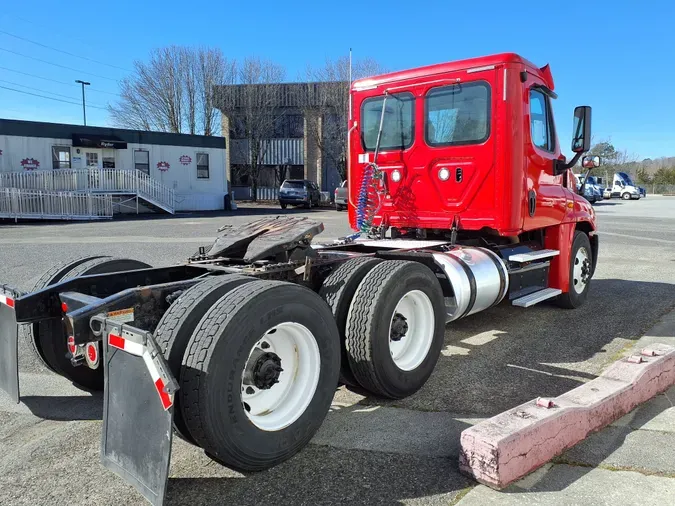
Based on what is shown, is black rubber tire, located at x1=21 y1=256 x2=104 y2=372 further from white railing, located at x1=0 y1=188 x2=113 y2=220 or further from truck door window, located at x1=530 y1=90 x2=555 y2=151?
white railing, located at x1=0 y1=188 x2=113 y2=220

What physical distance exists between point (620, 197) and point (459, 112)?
55648mm

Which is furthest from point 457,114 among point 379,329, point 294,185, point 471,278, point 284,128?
point 284,128

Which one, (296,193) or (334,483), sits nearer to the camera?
(334,483)

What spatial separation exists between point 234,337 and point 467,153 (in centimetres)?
404

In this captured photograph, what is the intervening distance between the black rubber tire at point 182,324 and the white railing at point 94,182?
24.1 m

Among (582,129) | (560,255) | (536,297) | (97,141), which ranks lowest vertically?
(536,297)

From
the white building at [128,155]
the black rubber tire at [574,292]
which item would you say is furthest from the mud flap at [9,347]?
the white building at [128,155]

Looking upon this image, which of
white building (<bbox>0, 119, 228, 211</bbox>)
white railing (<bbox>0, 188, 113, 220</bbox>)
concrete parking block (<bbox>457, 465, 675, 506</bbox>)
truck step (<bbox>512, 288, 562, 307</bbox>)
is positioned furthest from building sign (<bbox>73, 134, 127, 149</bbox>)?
concrete parking block (<bbox>457, 465, 675, 506</bbox>)

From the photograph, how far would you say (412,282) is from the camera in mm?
4113

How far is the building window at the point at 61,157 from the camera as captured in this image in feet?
86.6

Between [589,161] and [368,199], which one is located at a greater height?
[589,161]

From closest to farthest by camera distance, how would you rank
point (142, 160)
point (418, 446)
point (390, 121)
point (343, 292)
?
point (418, 446) < point (343, 292) < point (390, 121) < point (142, 160)

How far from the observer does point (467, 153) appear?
598 centimetres

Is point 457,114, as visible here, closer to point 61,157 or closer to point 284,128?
point 61,157
